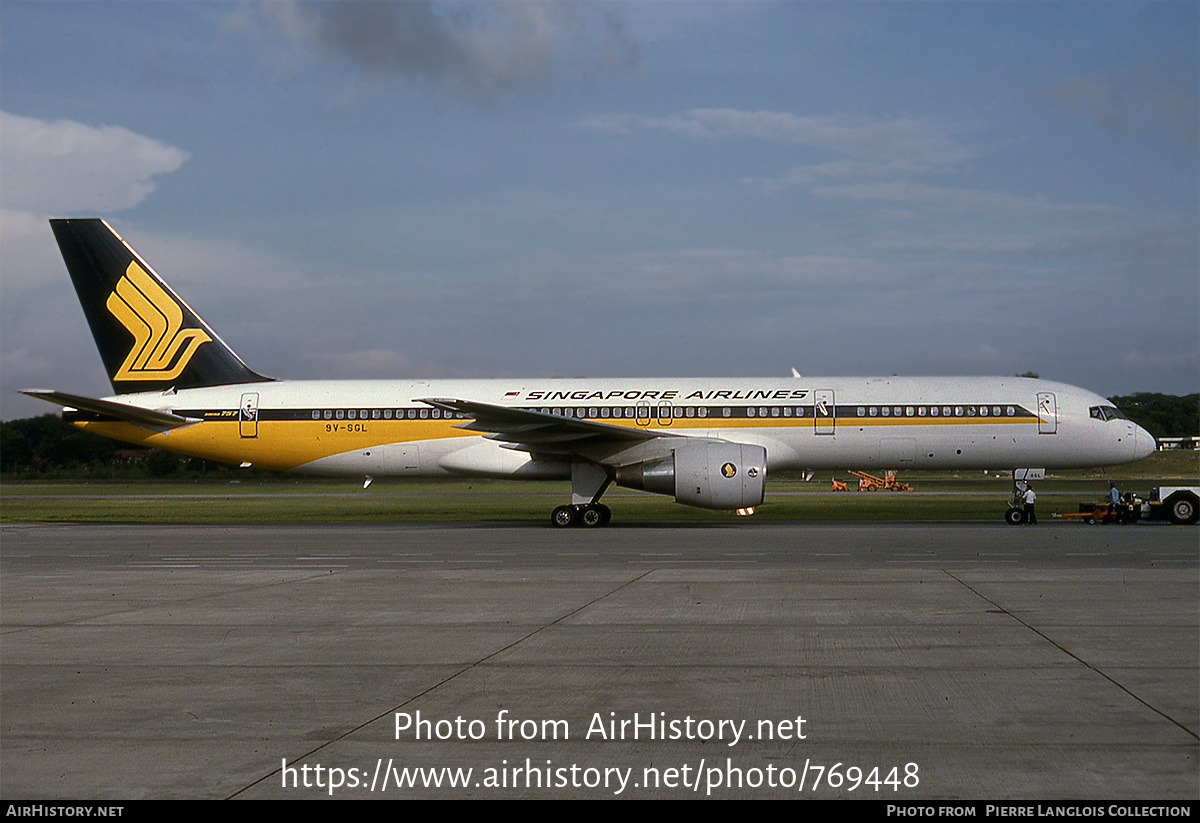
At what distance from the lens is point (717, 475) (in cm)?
2236

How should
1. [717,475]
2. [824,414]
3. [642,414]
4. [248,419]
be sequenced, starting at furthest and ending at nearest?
1. [248,419]
2. [642,414]
3. [824,414]
4. [717,475]

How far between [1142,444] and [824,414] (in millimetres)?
8307

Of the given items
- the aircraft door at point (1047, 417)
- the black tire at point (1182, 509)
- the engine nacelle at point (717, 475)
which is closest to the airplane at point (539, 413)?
the aircraft door at point (1047, 417)

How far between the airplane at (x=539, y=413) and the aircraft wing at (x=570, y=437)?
0.06 metres

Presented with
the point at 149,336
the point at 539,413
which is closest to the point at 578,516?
the point at 539,413

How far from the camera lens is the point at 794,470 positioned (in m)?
25.8

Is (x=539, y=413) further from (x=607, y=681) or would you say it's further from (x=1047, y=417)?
(x=607, y=681)

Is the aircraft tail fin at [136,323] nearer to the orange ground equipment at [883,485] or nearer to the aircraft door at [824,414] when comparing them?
the aircraft door at [824,414]

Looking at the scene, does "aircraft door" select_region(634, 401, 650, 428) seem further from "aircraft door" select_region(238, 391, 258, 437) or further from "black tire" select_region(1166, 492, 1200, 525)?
"black tire" select_region(1166, 492, 1200, 525)

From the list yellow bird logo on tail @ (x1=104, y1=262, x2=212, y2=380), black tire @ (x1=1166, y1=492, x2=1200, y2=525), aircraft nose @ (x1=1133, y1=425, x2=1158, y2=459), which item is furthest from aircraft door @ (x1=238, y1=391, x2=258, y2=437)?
black tire @ (x1=1166, y1=492, x2=1200, y2=525)

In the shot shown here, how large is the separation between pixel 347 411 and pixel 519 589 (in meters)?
15.1

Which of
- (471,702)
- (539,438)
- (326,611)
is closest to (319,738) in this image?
(471,702)
